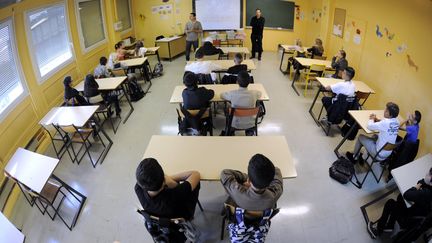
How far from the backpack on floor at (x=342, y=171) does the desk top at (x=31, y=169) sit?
345 cm

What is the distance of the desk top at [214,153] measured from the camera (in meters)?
2.71

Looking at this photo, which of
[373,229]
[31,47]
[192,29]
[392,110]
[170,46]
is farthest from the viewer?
[170,46]

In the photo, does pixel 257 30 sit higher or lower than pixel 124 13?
lower

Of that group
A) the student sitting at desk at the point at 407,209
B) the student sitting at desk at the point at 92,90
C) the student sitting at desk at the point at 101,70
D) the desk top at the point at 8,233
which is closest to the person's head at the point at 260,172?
the student sitting at desk at the point at 407,209

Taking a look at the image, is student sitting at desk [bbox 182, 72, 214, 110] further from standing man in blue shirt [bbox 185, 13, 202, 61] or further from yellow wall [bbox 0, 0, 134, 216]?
standing man in blue shirt [bbox 185, 13, 202, 61]

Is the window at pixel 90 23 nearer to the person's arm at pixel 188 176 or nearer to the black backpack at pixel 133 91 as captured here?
the black backpack at pixel 133 91

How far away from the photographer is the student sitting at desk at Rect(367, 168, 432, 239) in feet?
8.11

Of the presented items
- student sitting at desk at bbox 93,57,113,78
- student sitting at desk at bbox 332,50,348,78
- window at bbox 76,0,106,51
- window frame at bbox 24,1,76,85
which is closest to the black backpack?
student sitting at desk at bbox 93,57,113,78

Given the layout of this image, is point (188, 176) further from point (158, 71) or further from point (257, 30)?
point (257, 30)

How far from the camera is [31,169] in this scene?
2.92m

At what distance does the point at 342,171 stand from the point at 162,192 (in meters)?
2.68

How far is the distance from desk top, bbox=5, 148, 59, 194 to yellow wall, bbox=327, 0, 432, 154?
4934mm

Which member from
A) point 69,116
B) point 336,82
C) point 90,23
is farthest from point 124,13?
point 336,82

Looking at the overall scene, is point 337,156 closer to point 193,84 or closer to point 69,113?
point 193,84
